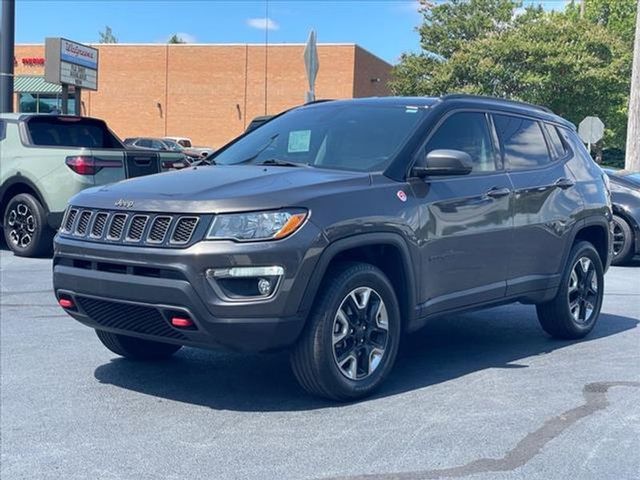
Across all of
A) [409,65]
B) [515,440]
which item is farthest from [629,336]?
[409,65]

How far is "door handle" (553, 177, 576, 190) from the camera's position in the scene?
21.9ft

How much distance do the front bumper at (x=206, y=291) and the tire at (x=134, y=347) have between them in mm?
1018

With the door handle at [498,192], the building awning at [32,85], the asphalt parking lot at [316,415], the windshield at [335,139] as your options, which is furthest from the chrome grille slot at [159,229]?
the building awning at [32,85]

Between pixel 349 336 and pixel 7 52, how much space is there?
46.7 feet

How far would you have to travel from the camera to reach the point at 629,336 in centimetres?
721

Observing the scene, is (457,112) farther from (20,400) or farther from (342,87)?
(342,87)

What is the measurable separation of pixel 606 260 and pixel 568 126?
3.98 ft

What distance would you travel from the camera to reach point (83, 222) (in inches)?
198

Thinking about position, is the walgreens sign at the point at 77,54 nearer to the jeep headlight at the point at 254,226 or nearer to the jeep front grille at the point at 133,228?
the jeep front grille at the point at 133,228

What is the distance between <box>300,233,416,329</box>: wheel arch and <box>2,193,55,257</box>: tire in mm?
6798

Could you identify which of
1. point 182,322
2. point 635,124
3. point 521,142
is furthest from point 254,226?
point 635,124

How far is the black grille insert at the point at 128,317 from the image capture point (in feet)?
15.2

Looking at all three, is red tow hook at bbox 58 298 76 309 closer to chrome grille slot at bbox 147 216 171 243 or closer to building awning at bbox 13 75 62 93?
chrome grille slot at bbox 147 216 171 243

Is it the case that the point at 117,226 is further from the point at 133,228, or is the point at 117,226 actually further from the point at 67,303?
the point at 67,303
